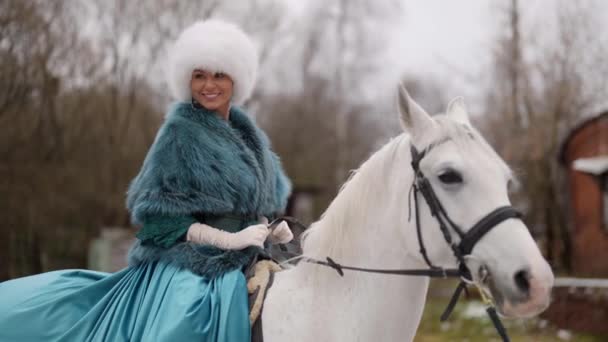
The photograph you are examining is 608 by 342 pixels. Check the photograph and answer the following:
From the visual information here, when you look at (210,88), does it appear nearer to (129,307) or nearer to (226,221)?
(226,221)

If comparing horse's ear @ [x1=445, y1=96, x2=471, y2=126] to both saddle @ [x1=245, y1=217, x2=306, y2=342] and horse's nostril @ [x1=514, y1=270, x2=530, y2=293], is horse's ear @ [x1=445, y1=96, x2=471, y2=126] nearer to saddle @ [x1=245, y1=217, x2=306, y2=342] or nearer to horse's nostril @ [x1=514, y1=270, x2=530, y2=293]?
horse's nostril @ [x1=514, y1=270, x2=530, y2=293]

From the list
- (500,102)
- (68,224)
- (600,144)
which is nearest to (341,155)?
(500,102)

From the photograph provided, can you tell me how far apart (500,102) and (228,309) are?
554 inches

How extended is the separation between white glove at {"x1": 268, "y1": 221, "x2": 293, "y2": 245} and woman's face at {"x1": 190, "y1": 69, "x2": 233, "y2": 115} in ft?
2.47

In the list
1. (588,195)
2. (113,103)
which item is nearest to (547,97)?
(588,195)

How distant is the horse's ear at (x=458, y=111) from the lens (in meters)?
2.48

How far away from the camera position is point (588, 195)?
48.2ft

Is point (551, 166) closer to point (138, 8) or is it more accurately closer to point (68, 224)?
point (138, 8)

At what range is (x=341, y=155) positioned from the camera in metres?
22.6

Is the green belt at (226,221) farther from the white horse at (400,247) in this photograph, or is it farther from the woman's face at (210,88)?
the woman's face at (210,88)

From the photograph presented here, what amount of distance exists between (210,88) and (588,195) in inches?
553

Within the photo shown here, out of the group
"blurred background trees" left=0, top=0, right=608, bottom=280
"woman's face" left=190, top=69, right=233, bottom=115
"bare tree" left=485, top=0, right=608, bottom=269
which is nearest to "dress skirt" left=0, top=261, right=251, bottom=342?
"woman's face" left=190, top=69, right=233, bottom=115

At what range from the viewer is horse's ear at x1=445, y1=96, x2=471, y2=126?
8.14 ft

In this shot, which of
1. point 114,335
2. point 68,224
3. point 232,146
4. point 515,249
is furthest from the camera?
point 68,224
